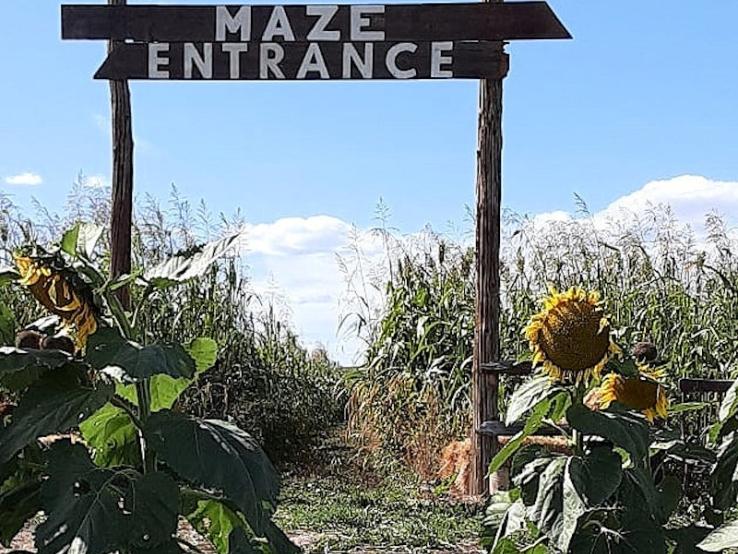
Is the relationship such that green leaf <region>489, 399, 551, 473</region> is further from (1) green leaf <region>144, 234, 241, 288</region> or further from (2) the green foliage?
(1) green leaf <region>144, 234, 241, 288</region>

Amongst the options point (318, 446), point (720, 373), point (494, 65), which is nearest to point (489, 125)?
point (494, 65)

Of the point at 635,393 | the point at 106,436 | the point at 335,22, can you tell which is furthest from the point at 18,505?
the point at 335,22

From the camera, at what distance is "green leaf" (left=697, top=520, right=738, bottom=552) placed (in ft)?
5.65

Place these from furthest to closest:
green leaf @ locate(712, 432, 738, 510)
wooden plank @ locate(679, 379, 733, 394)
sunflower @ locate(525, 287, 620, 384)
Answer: wooden plank @ locate(679, 379, 733, 394)
green leaf @ locate(712, 432, 738, 510)
sunflower @ locate(525, 287, 620, 384)

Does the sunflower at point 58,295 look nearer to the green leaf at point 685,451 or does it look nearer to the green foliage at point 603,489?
the green foliage at point 603,489

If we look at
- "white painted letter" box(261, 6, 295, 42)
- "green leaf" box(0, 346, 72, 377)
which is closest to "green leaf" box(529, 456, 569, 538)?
"green leaf" box(0, 346, 72, 377)

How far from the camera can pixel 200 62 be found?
15.7ft

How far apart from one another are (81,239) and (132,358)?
14.7 inches

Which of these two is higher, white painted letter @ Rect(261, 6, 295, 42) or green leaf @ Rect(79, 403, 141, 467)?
white painted letter @ Rect(261, 6, 295, 42)

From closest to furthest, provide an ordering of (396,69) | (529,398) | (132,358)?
1. (132,358)
2. (529,398)
3. (396,69)

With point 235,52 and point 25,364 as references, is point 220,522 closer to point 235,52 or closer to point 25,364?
point 25,364

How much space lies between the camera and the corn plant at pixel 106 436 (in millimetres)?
1604

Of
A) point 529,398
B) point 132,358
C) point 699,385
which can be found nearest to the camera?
point 132,358

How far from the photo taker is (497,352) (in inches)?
194
